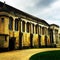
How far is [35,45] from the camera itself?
124 feet

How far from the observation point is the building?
85.6 ft

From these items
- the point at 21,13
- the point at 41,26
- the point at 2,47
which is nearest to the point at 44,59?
the point at 2,47

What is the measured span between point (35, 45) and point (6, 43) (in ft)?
44.6

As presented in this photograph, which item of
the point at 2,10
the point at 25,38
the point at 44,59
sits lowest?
the point at 44,59

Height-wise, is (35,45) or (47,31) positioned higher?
(47,31)

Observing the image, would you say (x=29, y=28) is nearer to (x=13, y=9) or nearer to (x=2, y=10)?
(x=13, y=9)

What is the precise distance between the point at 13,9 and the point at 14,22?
2607 millimetres

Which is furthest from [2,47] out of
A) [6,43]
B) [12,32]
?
[12,32]

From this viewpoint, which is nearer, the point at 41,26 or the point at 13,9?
the point at 13,9

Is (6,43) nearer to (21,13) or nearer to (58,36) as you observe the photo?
(21,13)

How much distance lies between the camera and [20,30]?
31.6 metres

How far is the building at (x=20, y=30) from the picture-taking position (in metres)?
26.1

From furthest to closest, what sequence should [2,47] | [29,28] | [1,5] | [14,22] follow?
1. [29,28]
2. [14,22]
3. [1,5]
4. [2,47]

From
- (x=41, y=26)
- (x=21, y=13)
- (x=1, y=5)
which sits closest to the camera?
(x=1, y=5)
